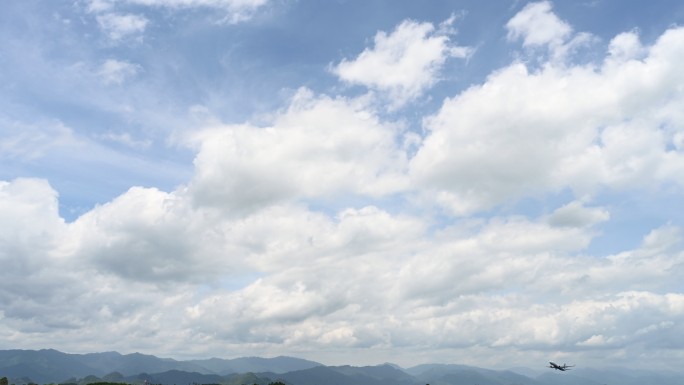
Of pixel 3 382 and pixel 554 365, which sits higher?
pixel 554 365

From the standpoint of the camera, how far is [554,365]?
122 meters

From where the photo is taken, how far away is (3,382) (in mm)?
177875

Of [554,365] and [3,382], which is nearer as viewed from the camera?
[554,365]

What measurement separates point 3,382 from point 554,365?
179 metres
